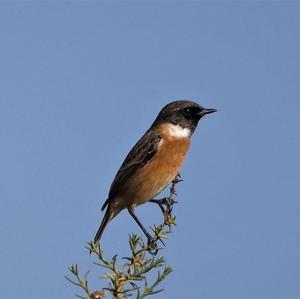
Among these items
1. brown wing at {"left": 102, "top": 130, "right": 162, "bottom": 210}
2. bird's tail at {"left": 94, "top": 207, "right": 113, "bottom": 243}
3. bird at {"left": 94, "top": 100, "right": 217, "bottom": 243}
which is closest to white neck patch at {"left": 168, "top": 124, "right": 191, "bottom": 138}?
bird at {"left": 94, "top": 100, "right": 217, "bottom": 243}

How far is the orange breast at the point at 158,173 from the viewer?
8.49 metres

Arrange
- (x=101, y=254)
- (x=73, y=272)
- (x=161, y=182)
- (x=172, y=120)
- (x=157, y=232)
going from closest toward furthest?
(x=73, y=272), (x=101, y=254), (x=157, y=232), (x=161, y=182), (x=172, y=120)

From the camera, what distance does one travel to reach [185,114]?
9.02 metres

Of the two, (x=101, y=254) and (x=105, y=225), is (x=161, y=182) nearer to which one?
(x=105, y=225)

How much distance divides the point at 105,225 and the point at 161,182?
3.22 ft

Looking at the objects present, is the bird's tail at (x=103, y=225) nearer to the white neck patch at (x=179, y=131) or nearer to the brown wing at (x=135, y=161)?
the brown wing at (x=135, y=161)

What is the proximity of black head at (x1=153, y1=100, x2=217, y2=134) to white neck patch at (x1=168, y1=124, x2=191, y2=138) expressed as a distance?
45 millimetres

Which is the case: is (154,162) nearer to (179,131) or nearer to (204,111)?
(179,131)

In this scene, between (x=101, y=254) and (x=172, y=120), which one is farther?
(x=172, y=120)

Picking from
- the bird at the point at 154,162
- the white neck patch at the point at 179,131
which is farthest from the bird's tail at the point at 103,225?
the white neck patch at the point at 179,131

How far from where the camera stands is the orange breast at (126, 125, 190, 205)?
849 cm

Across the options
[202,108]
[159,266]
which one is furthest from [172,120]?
[159,266]

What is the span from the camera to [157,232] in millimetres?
4906

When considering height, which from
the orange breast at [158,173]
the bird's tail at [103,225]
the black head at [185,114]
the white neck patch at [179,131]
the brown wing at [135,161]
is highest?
the black head at [185,114]
